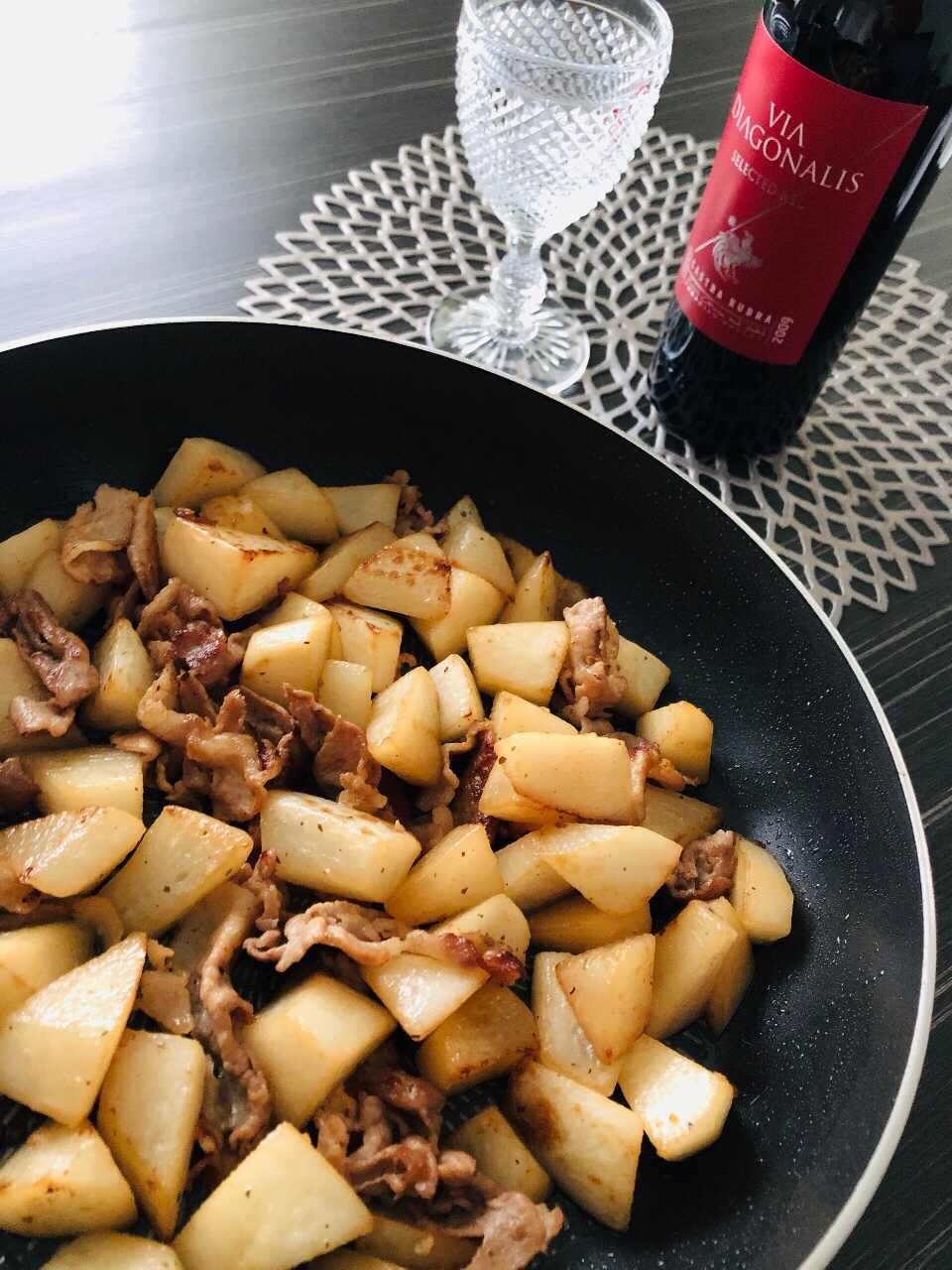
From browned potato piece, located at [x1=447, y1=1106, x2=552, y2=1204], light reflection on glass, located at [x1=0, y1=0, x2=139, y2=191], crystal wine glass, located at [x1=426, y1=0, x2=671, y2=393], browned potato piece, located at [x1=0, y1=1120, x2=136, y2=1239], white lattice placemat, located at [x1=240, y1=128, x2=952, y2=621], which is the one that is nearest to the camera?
browned potato piece, located at [x1=0, y1=1120, x2=136, y2=1239]

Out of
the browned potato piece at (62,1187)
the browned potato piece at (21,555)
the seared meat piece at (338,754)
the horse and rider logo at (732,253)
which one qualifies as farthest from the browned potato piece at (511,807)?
the horse and rider logo at (732,253)

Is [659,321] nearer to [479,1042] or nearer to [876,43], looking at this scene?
[876,43]

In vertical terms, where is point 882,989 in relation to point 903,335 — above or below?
below

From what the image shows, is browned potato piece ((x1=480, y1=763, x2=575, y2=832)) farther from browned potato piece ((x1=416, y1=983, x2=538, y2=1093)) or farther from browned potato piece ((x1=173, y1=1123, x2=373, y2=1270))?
browned potato piece ((x1=173, y1=1123, x2=373, y2=1270))

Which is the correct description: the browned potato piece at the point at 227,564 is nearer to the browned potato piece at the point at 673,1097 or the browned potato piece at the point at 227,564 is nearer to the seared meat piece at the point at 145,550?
the seared meat piece at the point at 145,550

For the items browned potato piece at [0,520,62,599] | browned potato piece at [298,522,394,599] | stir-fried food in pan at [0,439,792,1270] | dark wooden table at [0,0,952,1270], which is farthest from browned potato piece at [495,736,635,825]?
browned potato piece at [0,520,62,599]

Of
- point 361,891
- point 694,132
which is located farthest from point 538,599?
point 694,132

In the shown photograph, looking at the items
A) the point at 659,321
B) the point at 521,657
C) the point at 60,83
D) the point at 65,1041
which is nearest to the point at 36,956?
the point at 65,1041

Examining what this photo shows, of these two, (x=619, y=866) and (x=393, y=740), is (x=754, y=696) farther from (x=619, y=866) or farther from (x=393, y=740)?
(x=393, y=740)
